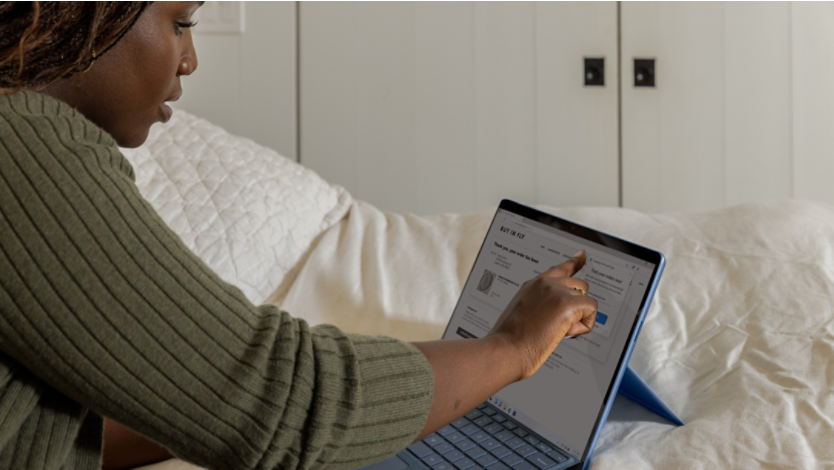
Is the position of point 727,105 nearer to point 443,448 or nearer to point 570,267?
point 570,267

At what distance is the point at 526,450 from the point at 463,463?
8 cm

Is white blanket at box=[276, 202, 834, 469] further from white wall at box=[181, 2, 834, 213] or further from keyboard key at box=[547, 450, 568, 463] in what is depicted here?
white wall at box=[181, 2, 834, 213]

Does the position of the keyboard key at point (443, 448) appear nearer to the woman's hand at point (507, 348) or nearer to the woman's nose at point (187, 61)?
the woman's hand at point (507, 348)

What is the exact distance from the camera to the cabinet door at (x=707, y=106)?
1.89 m

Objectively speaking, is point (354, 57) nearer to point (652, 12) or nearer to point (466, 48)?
point (466, 48)

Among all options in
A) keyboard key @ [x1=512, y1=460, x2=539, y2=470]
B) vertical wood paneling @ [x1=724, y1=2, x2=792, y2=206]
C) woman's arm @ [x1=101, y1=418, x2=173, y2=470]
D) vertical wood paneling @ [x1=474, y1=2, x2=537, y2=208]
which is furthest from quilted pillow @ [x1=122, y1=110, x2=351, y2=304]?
vertical wood paneling @ [x1=724, y1=2, x2=792, y2=206]

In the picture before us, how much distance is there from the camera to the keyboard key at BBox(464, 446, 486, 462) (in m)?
0.75

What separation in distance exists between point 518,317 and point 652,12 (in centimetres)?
152

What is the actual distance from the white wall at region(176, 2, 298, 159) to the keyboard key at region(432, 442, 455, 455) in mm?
1269

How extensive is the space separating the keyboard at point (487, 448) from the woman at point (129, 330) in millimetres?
177

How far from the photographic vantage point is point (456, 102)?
1.90 m

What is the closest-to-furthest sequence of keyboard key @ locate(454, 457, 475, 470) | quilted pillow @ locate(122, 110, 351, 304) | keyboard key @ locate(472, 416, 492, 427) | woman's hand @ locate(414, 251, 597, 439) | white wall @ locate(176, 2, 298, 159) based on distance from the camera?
woman's hand @ locate(414, 251, 597, 439) < keyboard key @ locate(454, 457, 475, 470) < keyboard key @ locate(472, 416, 492, 427) < quilted pillow @ locate(122, 110, 351, 304) < white wall @ locate(176, 2, 298, 159)

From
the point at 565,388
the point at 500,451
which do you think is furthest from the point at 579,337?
the point at 500,451

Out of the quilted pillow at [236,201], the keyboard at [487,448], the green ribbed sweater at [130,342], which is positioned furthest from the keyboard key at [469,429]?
the quilted pillow at [236,201]
